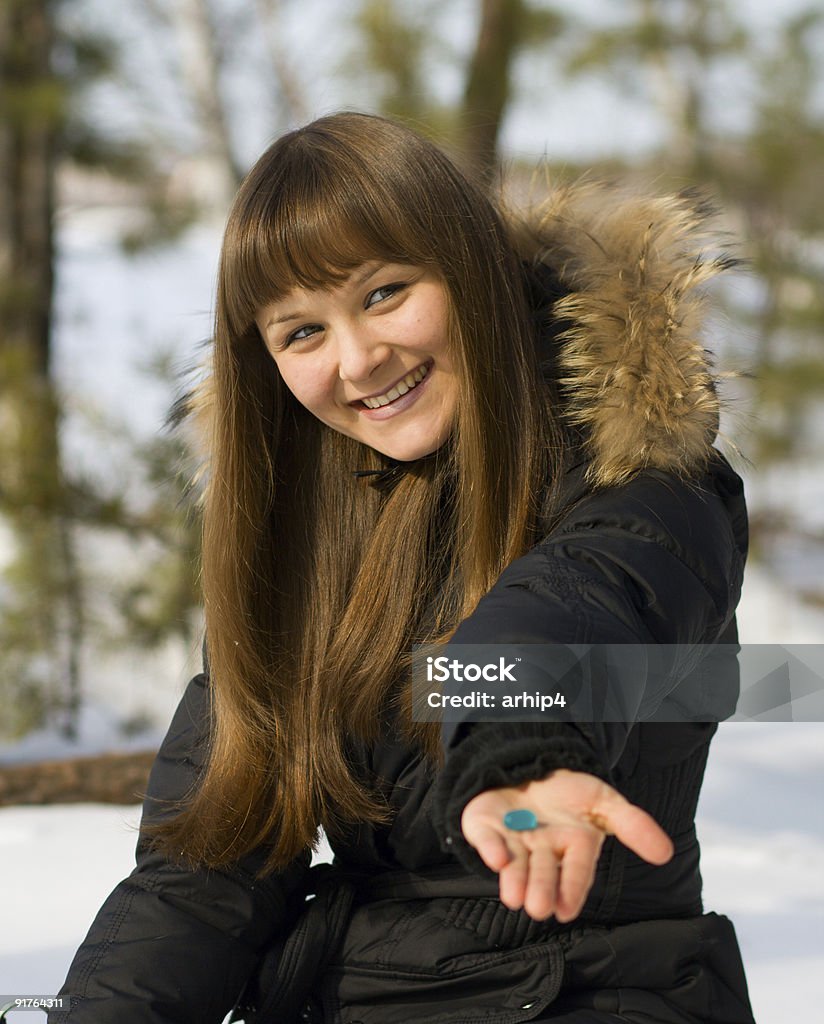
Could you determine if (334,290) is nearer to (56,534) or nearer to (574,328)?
(574,328)

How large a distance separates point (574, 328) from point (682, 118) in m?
7.60

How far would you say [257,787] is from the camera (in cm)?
166

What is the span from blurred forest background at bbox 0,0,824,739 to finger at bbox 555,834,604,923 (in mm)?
831

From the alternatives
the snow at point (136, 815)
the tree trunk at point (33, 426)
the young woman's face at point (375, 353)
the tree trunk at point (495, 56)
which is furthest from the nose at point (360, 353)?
the tree trunk at point (495, 56)

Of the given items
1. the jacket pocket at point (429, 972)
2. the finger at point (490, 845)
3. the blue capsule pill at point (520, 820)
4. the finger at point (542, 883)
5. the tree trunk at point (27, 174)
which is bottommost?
the jacket pocket at point (429, 972)

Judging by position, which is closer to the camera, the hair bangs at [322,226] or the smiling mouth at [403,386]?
the hair bangs at [322,226]

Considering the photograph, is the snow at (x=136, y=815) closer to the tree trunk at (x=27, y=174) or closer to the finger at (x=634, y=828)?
the tree trunk at (x=27, y=174)

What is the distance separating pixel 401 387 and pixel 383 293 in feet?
0.45

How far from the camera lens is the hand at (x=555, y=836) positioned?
3.10 ft

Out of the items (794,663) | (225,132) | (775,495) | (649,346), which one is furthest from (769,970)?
(775,495)

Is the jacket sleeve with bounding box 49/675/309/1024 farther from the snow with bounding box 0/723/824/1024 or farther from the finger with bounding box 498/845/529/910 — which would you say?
the finger with bounding box 498/845/529/910

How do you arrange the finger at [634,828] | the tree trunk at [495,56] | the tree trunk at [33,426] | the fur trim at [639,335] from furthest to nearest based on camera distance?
the tree trunk at [495,56] → the tree trunk at [33,426] → the fur trim at [639,335] → the finger at [634,828]

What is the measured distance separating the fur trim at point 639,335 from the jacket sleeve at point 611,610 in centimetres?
5

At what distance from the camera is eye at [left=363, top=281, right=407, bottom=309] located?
154cm
